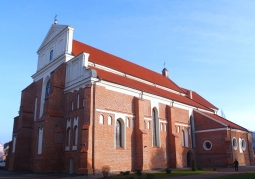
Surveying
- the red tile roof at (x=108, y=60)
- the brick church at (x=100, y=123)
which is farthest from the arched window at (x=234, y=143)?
the red tile roof at (x=108, y=60)

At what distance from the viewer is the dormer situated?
24594 millimetres

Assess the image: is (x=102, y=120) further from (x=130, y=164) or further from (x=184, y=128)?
(x=184, y=128)

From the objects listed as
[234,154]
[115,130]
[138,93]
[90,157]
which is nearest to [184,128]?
[234,154]

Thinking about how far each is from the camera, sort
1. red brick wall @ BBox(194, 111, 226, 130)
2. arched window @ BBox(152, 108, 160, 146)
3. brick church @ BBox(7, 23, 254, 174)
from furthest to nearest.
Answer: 1. red brick wall @ BBox(194, 111, 226, 130)
2. arched window @ BBox(152, 108, 160, 146)
3. brick church @ BBox(7, 23, 254, 174)

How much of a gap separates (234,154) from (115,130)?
1590 centimetres

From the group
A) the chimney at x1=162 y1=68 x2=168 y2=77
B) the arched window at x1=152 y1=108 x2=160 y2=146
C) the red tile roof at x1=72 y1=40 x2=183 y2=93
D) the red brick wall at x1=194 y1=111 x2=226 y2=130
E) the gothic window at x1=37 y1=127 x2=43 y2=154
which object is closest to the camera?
the gothic window at x1=37 y1=127 x2=43 y2=154

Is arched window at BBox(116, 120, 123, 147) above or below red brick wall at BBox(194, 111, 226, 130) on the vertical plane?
below

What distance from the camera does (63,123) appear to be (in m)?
22.6

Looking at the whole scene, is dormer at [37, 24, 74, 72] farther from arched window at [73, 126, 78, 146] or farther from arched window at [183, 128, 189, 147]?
arched window at [183, 128, 189, 147]

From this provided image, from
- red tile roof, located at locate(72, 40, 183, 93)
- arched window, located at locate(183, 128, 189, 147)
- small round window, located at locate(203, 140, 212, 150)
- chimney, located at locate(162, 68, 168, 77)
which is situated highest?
chimney, located at locate(162, 68, 168, 77)

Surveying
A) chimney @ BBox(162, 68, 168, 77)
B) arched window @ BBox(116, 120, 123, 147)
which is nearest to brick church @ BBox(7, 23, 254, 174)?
arched window @ BBox(116, 120, 123, 147)

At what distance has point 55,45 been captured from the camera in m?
26.2

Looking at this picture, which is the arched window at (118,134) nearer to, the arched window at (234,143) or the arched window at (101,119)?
the arched window at (101,119)

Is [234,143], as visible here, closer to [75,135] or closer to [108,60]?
[108,60]
